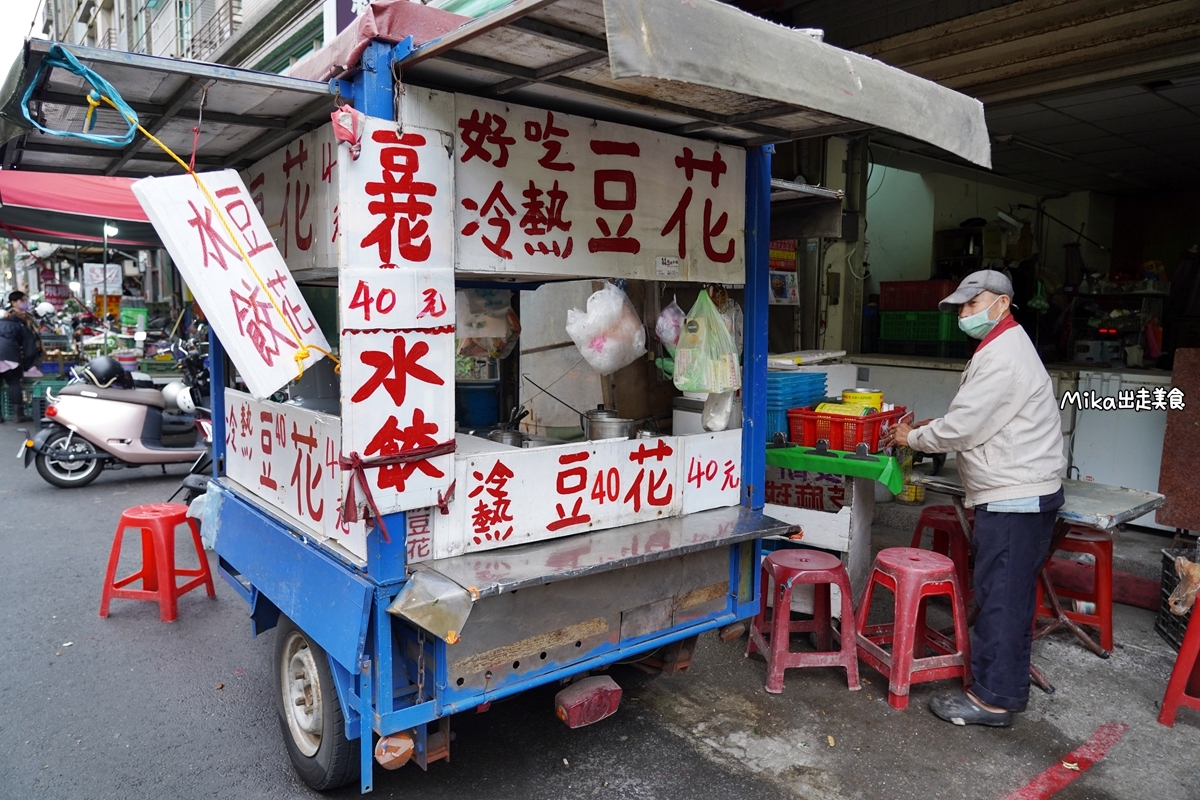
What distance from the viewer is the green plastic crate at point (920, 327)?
8.05 metres

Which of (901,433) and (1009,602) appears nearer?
(1009,602)

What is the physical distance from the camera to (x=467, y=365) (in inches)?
188

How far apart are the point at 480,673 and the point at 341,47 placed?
2.13 meters

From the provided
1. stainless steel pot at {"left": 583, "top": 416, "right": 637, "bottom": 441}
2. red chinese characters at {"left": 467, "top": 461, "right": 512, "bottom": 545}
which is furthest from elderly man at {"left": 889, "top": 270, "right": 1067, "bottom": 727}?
red chinese characters at {"left": 467, "top": 461, "right": 512, "bottom": 545}

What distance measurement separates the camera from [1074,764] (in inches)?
131

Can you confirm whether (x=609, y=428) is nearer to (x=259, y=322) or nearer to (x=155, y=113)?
(x=259, y=322)

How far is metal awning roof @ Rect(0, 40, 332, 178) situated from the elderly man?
3.02m

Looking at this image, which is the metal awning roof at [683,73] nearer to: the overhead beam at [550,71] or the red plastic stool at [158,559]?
the overhead beam at [550,71]

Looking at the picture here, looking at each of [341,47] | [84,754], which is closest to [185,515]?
[84,754]

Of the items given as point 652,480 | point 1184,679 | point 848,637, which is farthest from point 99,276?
point 1184,679

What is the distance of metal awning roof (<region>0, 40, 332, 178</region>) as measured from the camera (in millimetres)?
2404

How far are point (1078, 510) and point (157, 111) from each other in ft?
14.3

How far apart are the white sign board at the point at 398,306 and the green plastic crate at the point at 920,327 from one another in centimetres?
664

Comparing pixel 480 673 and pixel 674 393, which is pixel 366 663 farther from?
pixel 674 393
